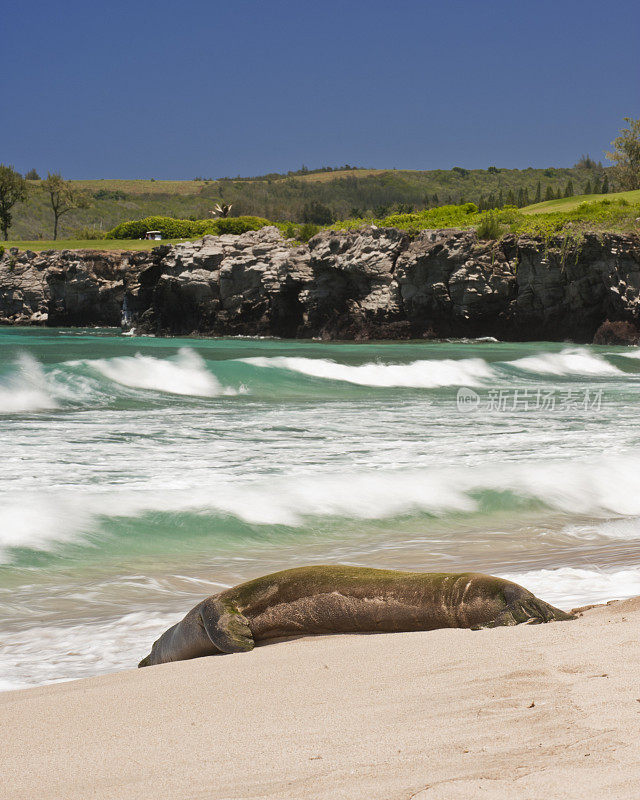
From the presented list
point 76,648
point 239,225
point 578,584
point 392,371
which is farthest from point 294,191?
point 76,648

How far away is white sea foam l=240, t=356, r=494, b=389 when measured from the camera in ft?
79.0

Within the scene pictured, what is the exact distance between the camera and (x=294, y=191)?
513ft

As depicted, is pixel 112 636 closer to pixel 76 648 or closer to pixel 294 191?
pixel 76 648

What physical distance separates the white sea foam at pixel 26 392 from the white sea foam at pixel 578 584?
533 inches

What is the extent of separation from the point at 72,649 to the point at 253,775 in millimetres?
2803

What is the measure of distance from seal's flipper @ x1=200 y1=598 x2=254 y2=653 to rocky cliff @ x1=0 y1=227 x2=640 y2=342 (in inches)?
1479

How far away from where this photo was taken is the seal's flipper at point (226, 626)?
421 centimetres

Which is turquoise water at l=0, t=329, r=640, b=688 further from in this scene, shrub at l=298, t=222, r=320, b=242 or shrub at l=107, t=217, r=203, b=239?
shrub at l=107, t=217, r=203, b=239

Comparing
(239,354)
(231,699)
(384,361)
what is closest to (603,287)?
(384,361)

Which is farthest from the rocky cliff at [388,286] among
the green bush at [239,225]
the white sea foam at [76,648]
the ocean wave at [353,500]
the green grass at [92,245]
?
the white sea foam at [76,648]

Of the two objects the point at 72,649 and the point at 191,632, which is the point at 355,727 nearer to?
the point at 191,632

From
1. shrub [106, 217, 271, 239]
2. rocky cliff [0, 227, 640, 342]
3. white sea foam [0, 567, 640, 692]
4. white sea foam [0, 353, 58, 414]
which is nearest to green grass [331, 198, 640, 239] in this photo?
rocky cliff [0, 227, 640, 342]

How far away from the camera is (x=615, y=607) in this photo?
4375 mm

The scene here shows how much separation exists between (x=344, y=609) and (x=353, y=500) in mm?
4542
